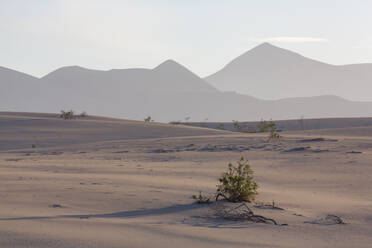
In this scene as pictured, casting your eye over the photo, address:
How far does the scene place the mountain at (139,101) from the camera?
115m

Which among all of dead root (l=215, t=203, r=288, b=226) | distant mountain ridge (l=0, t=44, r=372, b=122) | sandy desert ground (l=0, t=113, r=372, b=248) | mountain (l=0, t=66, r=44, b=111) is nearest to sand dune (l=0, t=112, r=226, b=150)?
sandy desert ground (l=0, t=113, r=372, b=248)

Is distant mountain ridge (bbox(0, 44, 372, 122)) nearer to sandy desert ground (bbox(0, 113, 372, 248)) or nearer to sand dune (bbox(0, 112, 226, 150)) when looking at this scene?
sand dune (bbox(0, 112, 226, 150))

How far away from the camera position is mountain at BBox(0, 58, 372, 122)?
115125 mm

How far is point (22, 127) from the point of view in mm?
27891

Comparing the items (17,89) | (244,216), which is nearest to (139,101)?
(17,89)

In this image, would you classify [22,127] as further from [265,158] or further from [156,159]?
[265,158]

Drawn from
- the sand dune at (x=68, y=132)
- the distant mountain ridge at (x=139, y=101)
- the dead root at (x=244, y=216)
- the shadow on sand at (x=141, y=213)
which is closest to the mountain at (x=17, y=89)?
the distant mountain ridge at (x=139, y=101)

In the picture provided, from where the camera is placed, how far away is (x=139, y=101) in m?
124

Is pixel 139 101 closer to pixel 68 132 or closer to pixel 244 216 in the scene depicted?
pixel 68 132

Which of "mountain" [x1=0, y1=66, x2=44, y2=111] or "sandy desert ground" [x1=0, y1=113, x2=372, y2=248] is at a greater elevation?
"mountain" [x1=0, y1=66, x2=44, y2=111]

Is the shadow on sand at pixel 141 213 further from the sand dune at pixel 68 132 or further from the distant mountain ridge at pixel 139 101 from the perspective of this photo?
the distant mountain ridge at pixel 139 101

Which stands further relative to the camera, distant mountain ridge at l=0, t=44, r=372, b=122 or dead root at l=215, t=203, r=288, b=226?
distant mountain ridge at l=0, t=44, r=372, b=122

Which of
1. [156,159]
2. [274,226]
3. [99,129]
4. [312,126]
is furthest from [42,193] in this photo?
[312,126]

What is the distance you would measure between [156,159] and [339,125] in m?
27.5
